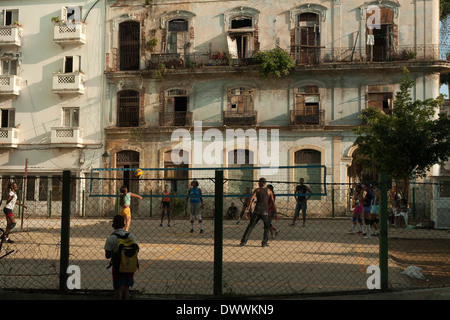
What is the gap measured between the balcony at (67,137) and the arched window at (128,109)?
7.79 feet

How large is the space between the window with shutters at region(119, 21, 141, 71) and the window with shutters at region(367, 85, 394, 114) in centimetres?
1342

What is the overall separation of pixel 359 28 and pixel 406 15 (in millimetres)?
2563

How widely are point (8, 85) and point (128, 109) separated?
23.8 ft

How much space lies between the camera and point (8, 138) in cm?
2852

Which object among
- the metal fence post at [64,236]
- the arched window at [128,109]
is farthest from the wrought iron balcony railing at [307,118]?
the metal fence post at [64,236]

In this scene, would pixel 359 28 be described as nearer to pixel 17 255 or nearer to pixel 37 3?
pixel 37 3

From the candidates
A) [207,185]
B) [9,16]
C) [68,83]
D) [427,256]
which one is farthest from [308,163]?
[9,16]

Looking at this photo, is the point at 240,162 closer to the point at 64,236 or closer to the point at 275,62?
the point at 275,62

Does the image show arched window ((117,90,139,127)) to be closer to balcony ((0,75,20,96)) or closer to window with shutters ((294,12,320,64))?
balcony ((0,75,20,96))

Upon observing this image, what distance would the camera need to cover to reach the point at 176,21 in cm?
2852

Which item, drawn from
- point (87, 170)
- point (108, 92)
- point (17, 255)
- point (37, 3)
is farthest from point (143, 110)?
point (17, 255)

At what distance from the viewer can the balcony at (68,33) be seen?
92.6 ft

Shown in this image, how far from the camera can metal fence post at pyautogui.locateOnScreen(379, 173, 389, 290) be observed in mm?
6867

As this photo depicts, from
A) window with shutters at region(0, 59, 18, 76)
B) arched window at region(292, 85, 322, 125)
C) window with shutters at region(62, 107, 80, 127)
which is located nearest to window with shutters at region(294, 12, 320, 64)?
arched window at region(292, 85, 322, 125)
